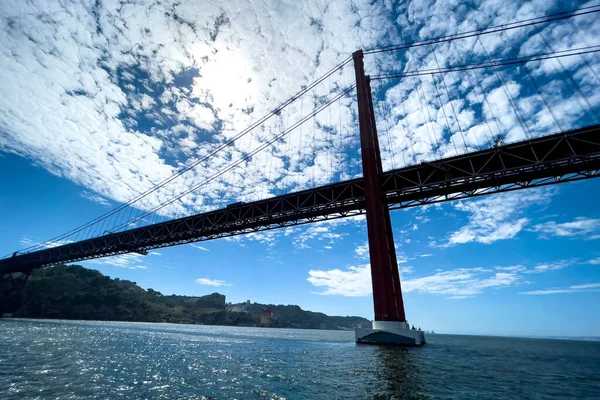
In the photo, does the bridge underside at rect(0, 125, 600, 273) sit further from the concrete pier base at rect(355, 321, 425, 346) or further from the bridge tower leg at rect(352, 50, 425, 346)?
the concrete pier base at rect(355, 321, 425, 346)

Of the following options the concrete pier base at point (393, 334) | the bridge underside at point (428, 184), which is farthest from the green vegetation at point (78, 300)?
the concrete pier base at point (393, 334)

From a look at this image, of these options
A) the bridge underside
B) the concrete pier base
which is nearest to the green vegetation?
the bridge underside

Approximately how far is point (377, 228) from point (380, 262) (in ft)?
10.5

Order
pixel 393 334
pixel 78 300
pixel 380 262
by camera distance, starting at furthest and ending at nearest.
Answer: pixel 78 300, pixel 380 262, pixel 393 334

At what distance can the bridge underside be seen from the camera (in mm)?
23266

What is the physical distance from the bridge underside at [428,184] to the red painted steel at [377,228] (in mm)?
2124

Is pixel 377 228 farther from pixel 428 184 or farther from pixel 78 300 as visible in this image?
pixel 78 300

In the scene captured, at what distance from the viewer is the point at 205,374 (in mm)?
10609

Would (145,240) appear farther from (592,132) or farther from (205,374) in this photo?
(592,132)

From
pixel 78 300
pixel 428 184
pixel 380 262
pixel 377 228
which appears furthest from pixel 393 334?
pixel 78 300

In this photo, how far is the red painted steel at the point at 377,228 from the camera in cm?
2356

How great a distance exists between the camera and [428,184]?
27766 millimetres

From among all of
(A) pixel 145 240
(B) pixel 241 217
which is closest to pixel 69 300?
(A) pixel 145 240

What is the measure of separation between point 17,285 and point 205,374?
97.0m
